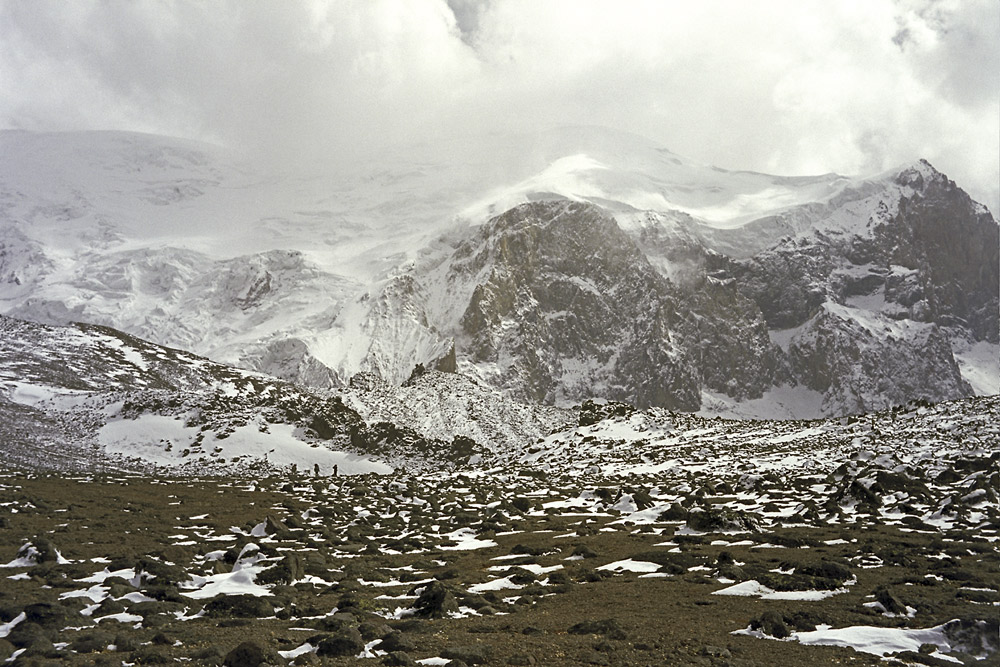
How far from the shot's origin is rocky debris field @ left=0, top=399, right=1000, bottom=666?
15.1 m

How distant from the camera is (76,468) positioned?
59594mm

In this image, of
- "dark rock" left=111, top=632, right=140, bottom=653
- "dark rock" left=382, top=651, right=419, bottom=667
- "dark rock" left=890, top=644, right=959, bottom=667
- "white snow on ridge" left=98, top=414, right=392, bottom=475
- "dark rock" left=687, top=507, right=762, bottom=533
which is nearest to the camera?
"dark rock" left=890, top=644, right=959, bottom=667

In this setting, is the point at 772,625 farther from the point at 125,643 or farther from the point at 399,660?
the point at 125,643

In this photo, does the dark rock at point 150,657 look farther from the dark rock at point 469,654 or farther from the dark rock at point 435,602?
the dark rock at point 435,602

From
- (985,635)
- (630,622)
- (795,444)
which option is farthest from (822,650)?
(795,444)

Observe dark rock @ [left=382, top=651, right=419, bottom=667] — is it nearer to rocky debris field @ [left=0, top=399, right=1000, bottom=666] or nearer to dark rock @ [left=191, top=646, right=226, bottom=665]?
rocky debris field @ [left=0, top=399, right=1000, bottom=666]

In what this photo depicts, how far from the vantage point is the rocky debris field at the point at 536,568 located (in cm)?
1514

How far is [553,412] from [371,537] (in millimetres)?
72645

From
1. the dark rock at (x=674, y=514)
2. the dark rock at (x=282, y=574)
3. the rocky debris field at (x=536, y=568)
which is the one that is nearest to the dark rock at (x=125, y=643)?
the rocky debris field at (x=536, y=568)

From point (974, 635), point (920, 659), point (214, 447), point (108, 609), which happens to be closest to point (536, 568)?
point (108, 609)

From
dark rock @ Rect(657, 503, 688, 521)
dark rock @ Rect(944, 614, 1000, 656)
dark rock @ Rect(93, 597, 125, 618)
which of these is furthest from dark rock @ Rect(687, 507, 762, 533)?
dark rock @ Rect(93, 597, 125, 618)

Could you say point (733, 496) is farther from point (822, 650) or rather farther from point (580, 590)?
point (822, 650)

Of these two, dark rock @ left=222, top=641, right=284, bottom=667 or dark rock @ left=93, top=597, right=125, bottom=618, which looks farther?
dark rock @ left=93, top=597, right=125, bottom=618

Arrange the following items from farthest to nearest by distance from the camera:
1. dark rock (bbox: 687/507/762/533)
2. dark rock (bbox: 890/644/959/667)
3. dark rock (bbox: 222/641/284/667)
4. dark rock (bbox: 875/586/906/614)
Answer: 1. dark rock (bbox: 687/507/762/533)
2. dark rock (bbox: 875/586/906/614)
3. dark rock (bbox: 222/641/284/667)
4. dark rock (bbox: 890/644/959/667)
